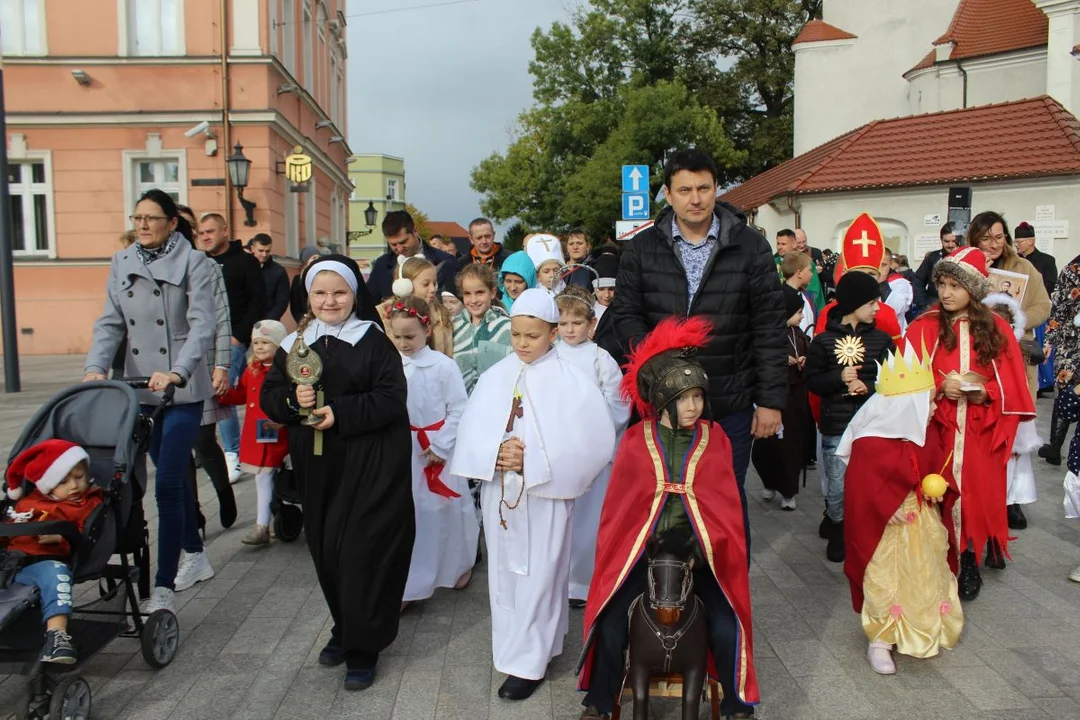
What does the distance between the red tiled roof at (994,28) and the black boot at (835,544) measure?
26.2 meters

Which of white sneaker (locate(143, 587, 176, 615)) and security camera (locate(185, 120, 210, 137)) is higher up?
security camera (locate(185, 120, 210, 137))

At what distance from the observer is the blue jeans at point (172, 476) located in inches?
193

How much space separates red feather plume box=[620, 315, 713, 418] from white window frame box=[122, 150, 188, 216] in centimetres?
1796

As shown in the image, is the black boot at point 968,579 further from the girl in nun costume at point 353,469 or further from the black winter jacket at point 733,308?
the girl in nun costume at point 353,469

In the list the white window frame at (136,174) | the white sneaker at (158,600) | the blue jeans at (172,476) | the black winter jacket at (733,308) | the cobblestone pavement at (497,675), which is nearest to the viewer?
the cobblestone pavement at (497,675)

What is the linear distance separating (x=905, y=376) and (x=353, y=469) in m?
2.66

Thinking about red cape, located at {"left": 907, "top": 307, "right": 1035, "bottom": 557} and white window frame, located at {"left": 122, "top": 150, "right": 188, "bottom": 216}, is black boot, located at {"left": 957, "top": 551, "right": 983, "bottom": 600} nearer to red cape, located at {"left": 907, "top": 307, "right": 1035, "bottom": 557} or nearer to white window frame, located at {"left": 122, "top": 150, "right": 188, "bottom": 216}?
red cape, located at {"left": 907, "top": 307, "right": 1035, "bottom": 557}

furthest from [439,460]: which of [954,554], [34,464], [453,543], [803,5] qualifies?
[803,5]

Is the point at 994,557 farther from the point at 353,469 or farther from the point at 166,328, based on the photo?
the point at 166,328

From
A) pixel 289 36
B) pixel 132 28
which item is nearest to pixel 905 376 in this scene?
pixel 132 28

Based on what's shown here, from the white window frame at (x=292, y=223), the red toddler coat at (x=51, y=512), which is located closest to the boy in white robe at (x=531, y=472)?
the red toddler coat at (x=51, y=512)

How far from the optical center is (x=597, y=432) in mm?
4188

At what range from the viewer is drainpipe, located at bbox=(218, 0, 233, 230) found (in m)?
19.2

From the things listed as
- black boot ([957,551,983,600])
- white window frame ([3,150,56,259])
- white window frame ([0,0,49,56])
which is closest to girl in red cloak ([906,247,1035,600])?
black boot ([957,551,983,600])
